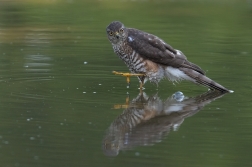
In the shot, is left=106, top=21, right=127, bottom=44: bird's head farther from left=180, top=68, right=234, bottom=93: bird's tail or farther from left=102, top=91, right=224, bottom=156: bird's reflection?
left=180, top=68, right=234, bottom=93: bird's tail

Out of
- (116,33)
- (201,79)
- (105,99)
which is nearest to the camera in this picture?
(105,99)

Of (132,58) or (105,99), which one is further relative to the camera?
(132,58)

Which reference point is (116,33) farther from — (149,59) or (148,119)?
(148,119)

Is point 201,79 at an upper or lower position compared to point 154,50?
lower

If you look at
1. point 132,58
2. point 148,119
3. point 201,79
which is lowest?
point 201,79

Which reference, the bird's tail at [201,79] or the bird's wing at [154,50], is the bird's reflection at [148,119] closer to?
the bird's tail at [201,79]

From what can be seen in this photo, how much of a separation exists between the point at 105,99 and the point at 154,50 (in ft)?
4.11

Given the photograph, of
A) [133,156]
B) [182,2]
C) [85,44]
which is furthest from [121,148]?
[182,2]

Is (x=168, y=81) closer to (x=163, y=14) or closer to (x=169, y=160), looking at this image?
(x=169, y=160)

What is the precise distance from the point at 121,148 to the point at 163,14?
12.3 metres

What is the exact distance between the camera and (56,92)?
9.82 meters

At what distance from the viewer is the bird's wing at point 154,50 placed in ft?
33.6

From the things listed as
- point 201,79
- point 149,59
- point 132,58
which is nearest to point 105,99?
point 132,58

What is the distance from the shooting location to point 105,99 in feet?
31.1
